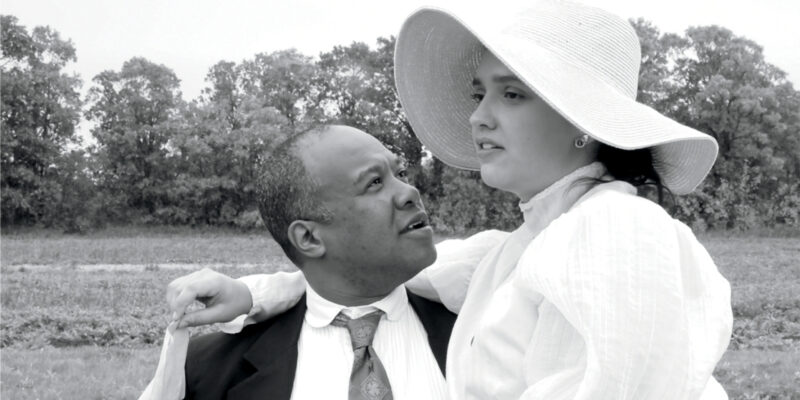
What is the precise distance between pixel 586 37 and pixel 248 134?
95.0 feet

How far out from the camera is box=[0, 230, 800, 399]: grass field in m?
6.57

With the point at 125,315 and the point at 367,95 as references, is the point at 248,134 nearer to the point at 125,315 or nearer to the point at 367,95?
the point at 367,95

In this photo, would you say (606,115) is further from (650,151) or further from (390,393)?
(390,393)

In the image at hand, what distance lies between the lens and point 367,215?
2500 mm

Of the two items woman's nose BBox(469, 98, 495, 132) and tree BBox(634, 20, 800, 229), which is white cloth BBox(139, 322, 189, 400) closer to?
woman's nose BBox(469, 98, 495, 132)

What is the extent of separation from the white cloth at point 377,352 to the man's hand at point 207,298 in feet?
0.69

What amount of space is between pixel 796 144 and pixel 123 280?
25.3 meters

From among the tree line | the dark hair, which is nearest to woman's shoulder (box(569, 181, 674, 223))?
the dark hair

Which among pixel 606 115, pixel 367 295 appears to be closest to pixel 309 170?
pixel 367 295

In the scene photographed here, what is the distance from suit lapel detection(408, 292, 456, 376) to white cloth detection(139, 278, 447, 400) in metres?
0.02

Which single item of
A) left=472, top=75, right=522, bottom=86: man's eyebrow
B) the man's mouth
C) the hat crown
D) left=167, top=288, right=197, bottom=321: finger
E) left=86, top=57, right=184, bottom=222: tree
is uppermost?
the hat crown

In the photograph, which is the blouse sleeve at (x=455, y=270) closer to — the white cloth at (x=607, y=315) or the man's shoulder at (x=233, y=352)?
the man's shoulder at (x=233, y=352)

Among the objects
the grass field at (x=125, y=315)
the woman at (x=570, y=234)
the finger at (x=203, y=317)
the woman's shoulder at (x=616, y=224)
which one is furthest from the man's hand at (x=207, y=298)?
the grass field at (x=125, y=315)

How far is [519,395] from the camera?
182 centimetres
